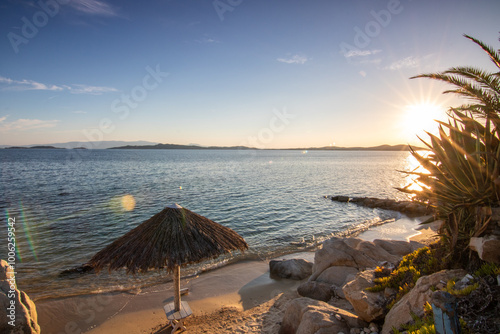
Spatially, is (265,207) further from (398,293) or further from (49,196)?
(49,196)

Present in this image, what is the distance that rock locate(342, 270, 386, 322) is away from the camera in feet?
19.1

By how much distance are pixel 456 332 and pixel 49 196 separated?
125 ft

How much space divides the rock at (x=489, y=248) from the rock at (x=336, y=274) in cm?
583

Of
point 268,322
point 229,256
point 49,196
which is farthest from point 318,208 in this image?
point 49,196

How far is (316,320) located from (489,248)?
3.76 metres

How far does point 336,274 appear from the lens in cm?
1048

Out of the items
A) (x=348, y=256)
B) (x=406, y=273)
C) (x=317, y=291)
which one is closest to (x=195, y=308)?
(x=317, y=291)

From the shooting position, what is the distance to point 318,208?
91.5 feet

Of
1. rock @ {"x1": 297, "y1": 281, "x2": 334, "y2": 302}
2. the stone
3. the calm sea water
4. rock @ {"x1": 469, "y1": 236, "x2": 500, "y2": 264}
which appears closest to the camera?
rock @ {"x1": 469, "y1": 236, "x2": 500, "y2": 264}

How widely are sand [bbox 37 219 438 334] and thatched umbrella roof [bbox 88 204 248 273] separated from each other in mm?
2501

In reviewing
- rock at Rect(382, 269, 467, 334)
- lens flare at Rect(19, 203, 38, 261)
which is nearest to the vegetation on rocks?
rock at Rect(382, 269, 467, 334)

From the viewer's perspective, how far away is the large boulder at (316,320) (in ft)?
19.6

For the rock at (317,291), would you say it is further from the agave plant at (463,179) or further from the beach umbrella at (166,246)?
the agave plant at (463,179)

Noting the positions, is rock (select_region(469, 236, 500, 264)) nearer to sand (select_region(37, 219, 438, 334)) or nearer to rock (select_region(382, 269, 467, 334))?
rock (select_region(382, 269, 467, 334))
